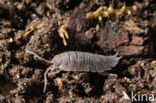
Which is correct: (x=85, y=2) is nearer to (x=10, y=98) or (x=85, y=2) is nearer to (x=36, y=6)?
(x=36, y=6)

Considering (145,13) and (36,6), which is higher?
(36,6)

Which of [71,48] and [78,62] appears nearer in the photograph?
[78,62]

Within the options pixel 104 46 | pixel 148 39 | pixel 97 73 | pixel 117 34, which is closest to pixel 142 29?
pixel 148 39

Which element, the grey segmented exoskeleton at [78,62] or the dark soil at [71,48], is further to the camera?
the grey segmented exoskeleton at [78,62]

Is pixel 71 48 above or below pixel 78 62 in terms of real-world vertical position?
above
